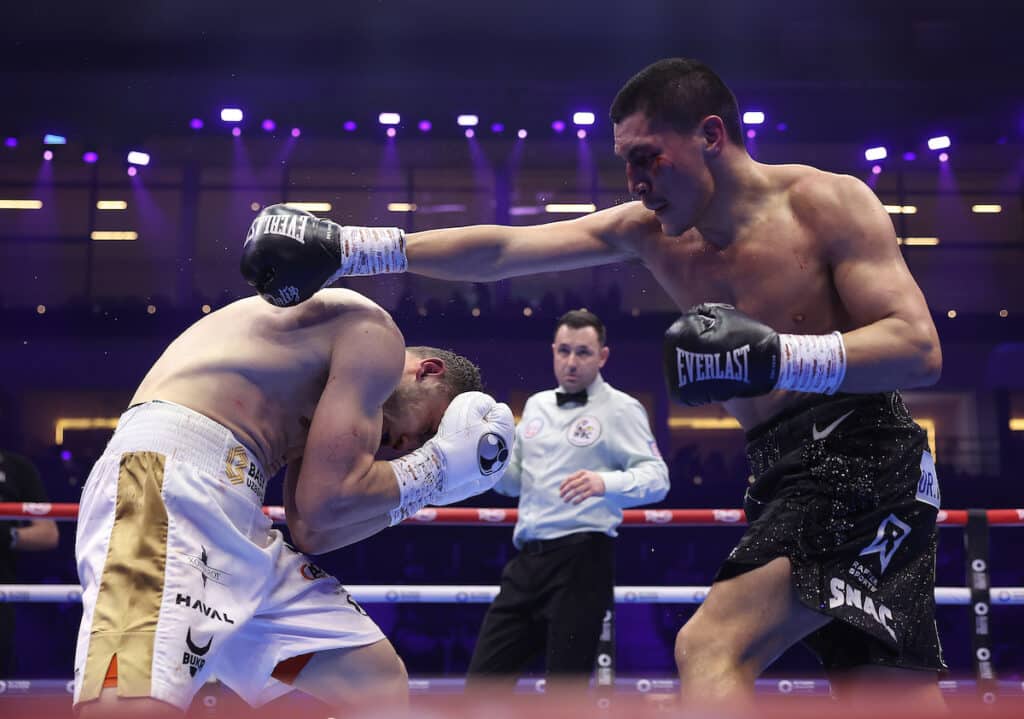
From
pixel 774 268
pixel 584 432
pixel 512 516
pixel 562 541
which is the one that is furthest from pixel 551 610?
pixel 774 268

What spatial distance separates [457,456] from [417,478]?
10 centimetres

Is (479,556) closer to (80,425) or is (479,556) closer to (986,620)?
(986,620)

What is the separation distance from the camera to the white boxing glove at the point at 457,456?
190 cm

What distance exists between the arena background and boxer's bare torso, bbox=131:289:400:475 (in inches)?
258

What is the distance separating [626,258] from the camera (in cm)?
212

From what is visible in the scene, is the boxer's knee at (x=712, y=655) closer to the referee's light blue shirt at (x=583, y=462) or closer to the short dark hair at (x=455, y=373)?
the short dark hair at (x=455, y=373)

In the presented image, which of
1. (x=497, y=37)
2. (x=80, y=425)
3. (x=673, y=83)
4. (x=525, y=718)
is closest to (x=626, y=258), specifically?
(x=673, y=83)

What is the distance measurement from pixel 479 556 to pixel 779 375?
19.3ft

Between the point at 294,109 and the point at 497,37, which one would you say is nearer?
the point at 497,37

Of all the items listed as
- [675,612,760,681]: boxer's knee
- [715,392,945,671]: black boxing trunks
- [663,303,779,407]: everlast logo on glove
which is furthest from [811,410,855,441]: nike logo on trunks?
[675,612,760,681]: boxer's knee

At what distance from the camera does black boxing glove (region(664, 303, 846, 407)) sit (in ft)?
5.18

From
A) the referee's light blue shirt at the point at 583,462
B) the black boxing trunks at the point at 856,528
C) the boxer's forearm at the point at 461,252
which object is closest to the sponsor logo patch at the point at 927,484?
the black boxing trunks at the point at 856,528

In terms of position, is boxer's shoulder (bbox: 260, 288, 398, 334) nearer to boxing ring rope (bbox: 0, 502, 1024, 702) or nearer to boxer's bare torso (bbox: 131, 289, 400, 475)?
boxer's bare torso (bbox: 131, 289, 400, 475)

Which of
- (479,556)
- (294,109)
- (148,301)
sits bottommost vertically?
(479,556)
